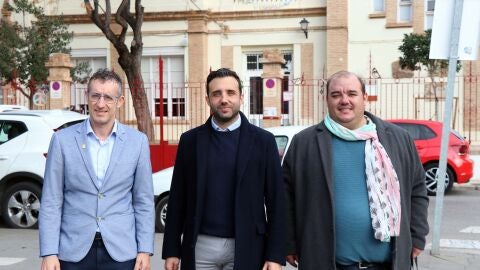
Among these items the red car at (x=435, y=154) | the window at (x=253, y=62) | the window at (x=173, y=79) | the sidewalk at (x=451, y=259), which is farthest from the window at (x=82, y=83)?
the sidewalk at (x=451, y=259)

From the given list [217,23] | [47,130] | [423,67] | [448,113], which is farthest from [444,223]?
[217,23]

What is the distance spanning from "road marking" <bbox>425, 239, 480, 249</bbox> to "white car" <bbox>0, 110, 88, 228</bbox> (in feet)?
18.6

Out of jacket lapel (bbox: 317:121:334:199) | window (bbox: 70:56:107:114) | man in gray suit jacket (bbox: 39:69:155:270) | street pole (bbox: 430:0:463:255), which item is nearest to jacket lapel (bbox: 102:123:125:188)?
man in gray suit jacket (bbox: 39:69:155:270)

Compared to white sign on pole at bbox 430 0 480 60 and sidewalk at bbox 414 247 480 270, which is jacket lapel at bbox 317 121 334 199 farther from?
white sign on pole at bbox 430 0 480 60

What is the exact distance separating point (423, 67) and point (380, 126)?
62.9ft

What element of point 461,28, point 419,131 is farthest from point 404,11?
point 461,28

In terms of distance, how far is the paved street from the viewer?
7.65 m

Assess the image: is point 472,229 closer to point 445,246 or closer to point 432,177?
point 445,246

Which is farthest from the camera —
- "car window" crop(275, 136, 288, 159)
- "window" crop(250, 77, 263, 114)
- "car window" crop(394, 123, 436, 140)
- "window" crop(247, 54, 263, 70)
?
"window" crop(247, 54, 263, 70)

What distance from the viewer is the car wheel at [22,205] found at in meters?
9.88

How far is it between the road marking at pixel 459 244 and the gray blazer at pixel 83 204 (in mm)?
5756

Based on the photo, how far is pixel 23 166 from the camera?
9875 mm

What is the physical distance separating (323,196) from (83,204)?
134 cm

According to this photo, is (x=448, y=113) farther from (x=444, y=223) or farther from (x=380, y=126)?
(x=380, y=126)
